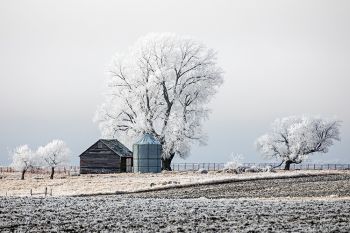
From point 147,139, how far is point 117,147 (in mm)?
6617

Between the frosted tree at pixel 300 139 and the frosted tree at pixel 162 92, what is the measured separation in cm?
1827

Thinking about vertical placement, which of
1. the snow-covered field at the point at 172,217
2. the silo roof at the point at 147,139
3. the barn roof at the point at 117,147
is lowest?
the snow-covered field at the point at 172,217

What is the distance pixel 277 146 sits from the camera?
99250 millimetres

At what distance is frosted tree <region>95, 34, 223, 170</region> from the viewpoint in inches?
3305

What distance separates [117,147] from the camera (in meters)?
86.9

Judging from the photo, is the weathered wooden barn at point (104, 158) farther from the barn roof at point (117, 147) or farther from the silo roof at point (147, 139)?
the silo roof at point (147, 139)

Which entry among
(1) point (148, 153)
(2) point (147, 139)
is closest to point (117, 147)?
(2) point (147, 139)

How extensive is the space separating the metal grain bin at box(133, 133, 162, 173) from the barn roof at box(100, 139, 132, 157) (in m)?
3.37

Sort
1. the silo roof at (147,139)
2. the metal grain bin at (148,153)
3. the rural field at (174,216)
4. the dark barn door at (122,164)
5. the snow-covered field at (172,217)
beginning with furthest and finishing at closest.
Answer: the dark barn door at (122,164)
the silo roof at (147,139)
the metal grain bin at (148,153)
the rural field at (174,216)
the snow-covered field at (172,217)

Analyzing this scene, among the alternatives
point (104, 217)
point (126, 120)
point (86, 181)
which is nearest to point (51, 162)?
point (126, 120)

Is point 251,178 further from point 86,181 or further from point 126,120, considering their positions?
point 126,120

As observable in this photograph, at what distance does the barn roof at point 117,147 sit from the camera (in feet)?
280

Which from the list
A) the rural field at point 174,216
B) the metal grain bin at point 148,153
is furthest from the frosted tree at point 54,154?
the rural field at point 174,216

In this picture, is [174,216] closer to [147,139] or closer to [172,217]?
[172,217]
